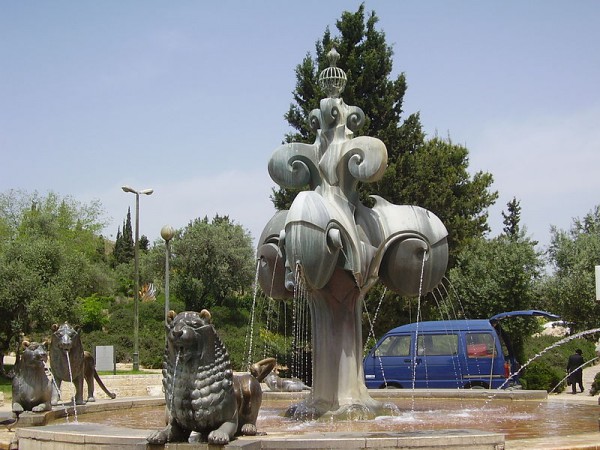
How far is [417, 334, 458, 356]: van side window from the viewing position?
1936 centimetres

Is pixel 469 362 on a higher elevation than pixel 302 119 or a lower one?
lower

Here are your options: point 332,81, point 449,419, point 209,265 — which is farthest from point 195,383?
point 209,265

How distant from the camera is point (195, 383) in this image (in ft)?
23.8

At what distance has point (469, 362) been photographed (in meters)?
19.2

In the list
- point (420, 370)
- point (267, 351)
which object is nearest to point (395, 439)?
point (420, 370)

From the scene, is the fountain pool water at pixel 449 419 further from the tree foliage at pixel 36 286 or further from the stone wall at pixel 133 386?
the tree foliage at pixel 36 286

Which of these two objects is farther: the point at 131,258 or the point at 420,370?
the point at 131,258

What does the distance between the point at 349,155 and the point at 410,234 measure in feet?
4.64

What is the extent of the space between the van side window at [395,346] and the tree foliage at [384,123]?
46.0 ft

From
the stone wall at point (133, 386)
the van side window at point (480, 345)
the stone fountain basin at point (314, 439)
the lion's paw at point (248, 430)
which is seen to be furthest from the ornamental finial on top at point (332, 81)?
the stone wall at point (133, 386)

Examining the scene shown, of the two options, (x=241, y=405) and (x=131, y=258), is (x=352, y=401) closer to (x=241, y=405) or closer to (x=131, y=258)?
(x=241, y=405)

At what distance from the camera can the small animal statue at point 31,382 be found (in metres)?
11.2

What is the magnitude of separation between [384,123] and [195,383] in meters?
29.3

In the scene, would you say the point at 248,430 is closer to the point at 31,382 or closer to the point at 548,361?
the point at 31,382
